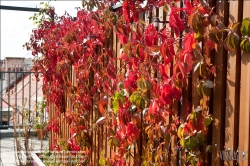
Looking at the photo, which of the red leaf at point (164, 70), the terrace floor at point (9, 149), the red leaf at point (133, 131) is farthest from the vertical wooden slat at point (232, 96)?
the terrace floor at point (9, 149)

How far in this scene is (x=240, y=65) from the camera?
1604 mm

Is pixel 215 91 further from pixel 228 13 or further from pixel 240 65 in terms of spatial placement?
pixel 228 13

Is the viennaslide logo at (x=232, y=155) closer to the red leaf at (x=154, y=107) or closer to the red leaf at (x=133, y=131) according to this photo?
the red leaf at (x=154, y=107)

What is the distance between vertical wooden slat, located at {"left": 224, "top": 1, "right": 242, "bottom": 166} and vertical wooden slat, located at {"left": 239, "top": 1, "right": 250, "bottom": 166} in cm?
4

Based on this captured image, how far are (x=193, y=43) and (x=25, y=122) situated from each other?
3440 mm

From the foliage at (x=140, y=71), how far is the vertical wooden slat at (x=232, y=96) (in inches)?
2.6

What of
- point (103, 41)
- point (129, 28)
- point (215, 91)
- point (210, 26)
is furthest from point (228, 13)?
point (103, 41)

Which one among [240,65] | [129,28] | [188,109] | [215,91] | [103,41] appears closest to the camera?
[240,65]

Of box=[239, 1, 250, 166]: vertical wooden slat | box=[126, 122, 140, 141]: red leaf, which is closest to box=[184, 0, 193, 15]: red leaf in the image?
box=[239, 1, 250, 166]: vertical wooden slat

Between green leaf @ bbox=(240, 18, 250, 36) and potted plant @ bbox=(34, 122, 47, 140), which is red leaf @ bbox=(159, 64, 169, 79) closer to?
green leaf @ bbox=(240, 18, 250, 36)

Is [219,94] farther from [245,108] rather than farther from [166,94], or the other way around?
[166,94]

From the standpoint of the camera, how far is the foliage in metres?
1.74

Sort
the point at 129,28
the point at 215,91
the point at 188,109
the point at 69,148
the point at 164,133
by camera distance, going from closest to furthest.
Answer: the point at 215,91
the point at 188,109
the point at 164,133
the point at 129,28
the point at 69,148

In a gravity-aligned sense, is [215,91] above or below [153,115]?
above
